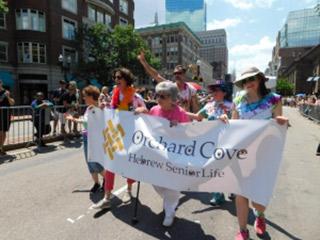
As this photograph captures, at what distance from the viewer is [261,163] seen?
322 cm

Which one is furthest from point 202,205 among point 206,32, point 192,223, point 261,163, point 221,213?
point 206,32

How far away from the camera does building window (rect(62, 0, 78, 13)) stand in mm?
33031

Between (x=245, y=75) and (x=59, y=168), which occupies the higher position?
(x=245, y=75)

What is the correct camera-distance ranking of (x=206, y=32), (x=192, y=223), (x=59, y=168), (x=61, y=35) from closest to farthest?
(x=192, y=223) < (x=59, y=168) < (x=61, y=35) < (x=206, y=32)

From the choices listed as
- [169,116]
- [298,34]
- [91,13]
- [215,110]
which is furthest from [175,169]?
[298,34]

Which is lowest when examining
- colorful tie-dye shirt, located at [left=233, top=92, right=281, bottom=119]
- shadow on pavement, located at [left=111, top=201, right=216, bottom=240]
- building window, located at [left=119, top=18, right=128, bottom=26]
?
shadow on pavement, located at [left=111, top=201, right=216, bottom=240]

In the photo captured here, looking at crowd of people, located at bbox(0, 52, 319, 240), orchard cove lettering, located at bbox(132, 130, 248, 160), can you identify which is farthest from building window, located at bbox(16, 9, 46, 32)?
orchard cove lettering, located at bbox(132, 130, 248, 160)

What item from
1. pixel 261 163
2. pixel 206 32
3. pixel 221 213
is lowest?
pixel 221 213

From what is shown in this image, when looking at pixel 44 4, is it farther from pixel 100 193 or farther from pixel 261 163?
pixel 261 163

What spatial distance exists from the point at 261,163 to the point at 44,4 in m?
32.5

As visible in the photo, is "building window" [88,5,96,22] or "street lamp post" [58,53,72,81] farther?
"building window" [88,5,96,22]

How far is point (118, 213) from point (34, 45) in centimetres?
3038

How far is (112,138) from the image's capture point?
13.6 feet

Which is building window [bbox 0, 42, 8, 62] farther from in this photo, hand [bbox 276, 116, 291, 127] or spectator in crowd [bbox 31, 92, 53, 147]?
hand [bbox 276, 116, 291, 127]
